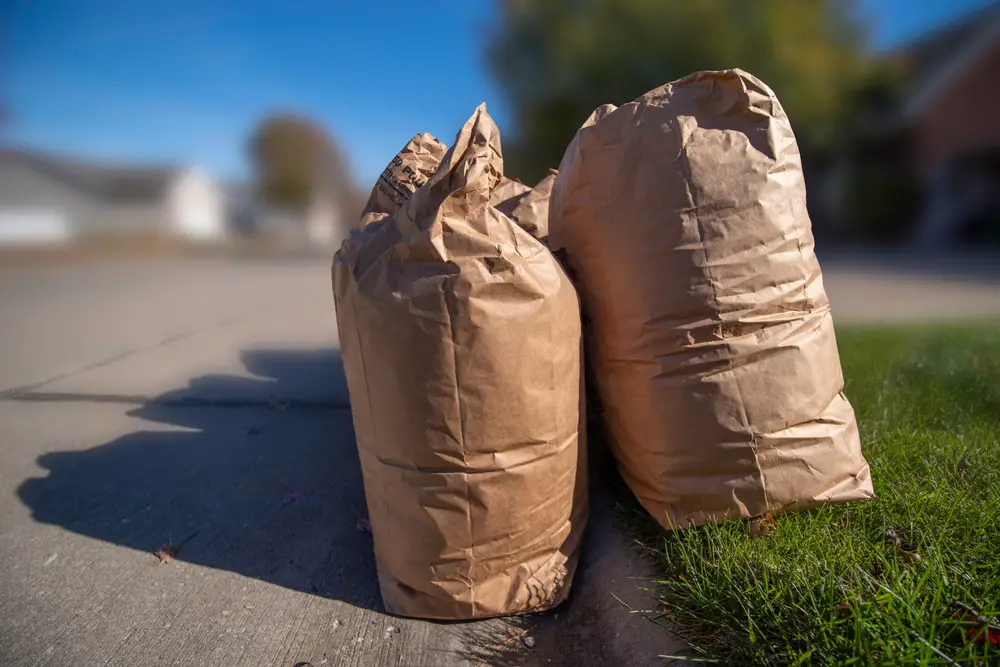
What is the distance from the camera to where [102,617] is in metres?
1.60

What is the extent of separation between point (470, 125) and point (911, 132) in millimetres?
16463

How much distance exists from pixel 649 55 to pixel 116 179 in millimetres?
34023

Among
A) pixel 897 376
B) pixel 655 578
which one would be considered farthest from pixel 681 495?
pixel 897 376

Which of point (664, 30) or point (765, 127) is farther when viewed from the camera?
point (664, 30)

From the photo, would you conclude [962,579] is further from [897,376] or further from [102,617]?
[102,617]

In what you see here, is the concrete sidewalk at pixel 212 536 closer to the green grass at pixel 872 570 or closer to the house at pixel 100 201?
the green grass at pixel 872 570

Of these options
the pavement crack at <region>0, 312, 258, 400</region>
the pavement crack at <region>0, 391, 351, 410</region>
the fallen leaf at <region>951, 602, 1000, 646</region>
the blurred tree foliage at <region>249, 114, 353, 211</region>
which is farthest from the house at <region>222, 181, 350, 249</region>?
the fallen leaf at <region>951, 602, 1000, 646</region>

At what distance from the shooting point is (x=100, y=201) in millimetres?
31922

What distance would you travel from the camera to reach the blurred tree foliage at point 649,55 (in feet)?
38.9

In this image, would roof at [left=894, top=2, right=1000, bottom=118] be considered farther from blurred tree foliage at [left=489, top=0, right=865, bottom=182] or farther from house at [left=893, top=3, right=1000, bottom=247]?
blurred tree foliage at [left=489, top=0, right=865, bottom=182]

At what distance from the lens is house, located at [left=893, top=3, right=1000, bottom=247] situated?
12.7 metres

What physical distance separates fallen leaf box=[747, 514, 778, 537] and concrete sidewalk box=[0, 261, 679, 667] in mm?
329

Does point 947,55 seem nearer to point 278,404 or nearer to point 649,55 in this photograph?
point 649,55

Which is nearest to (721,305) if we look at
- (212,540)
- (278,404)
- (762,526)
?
(762,526)
